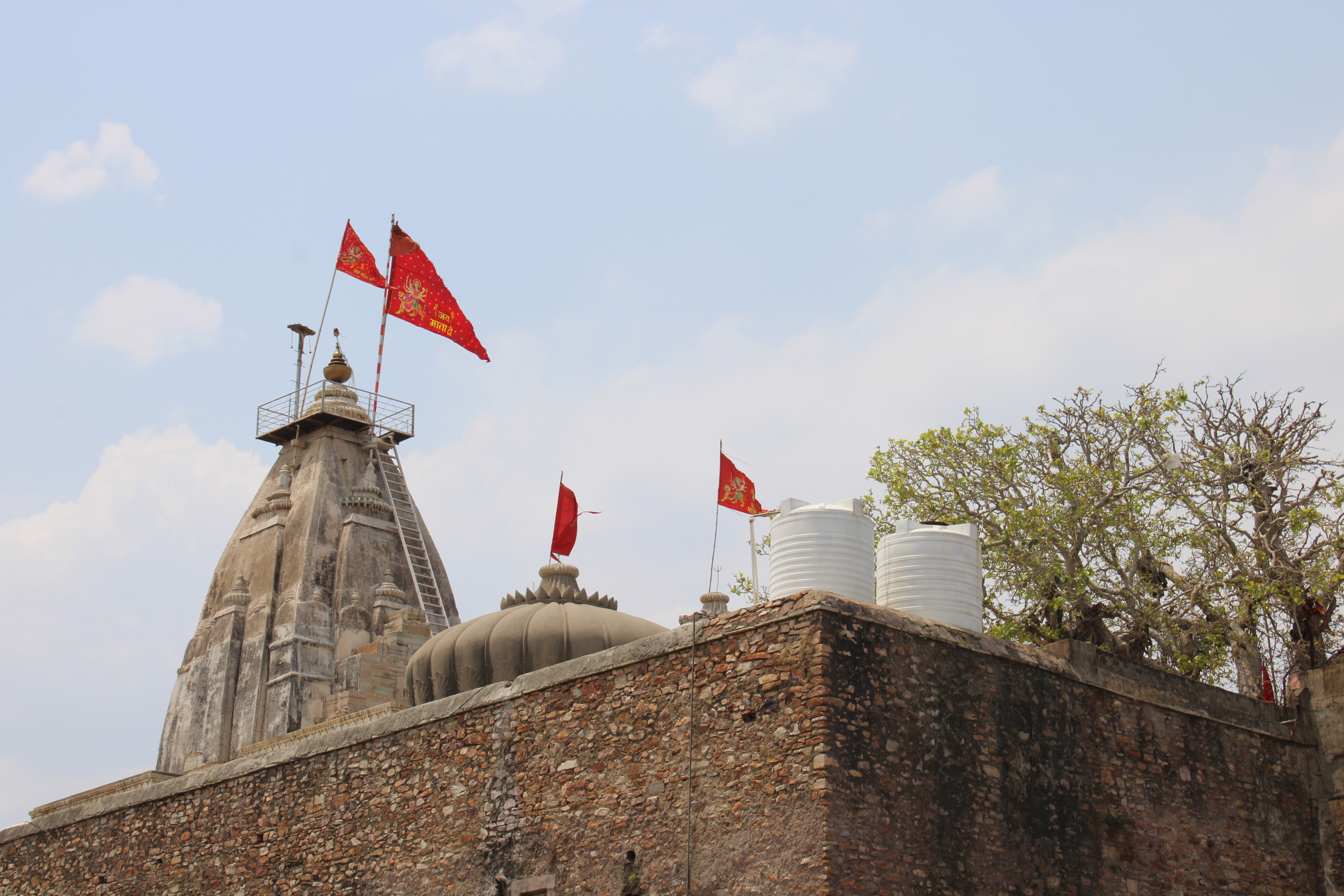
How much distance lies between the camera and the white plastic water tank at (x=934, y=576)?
10.9 metres

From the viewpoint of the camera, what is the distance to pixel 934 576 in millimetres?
11055

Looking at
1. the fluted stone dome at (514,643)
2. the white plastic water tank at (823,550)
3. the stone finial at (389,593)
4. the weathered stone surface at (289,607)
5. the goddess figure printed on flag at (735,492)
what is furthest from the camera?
the stone finial at (389,593)

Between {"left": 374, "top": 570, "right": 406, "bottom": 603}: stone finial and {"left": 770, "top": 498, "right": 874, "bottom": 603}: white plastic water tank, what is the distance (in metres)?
22.1

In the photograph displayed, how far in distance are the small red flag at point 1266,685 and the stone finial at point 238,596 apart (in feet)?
75.4

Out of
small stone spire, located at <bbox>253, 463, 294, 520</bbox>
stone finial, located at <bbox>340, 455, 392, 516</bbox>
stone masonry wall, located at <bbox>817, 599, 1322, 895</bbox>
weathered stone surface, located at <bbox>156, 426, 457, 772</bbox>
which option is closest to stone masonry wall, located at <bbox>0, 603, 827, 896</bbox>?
stone masonry wall, located at <bbox>817, 599, 1322, 895</bbox>

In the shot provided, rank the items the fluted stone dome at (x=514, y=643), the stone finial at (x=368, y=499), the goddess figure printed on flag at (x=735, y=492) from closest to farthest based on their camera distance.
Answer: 1. the fluted stone dome at (x=514, y=643)
2. the goddess figure printed on flag at (x=735, y=492)
3. the stone finial at (x=368, y=499)

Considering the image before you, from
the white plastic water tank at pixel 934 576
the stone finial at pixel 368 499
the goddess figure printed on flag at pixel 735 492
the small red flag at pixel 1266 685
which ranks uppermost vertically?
the stone finial at pixel 368 499

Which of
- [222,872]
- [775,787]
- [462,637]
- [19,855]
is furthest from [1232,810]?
[19,855]

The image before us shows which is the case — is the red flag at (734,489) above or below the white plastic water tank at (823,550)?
above

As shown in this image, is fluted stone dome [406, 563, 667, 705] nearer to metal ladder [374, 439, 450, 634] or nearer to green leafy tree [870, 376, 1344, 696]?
green leafy tree [870, 376, 1344, 696]

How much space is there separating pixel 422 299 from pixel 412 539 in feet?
18.5

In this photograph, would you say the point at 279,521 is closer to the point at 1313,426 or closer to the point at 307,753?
the point at 307,753

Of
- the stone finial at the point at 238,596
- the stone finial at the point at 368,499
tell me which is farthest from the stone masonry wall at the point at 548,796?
the stone finial at the point at 368,499

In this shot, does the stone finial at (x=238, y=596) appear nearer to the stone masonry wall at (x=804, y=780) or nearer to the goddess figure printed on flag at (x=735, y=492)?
the stone masonry wall at (x=804, y=780)
